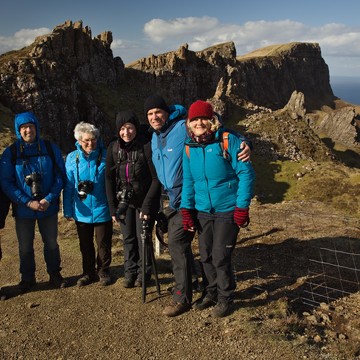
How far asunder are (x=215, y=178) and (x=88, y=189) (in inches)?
126

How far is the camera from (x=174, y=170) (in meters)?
7.02

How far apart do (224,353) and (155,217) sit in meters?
3.08

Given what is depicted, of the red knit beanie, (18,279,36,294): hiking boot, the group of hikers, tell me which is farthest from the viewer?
(18,279,36,294): hiking boot

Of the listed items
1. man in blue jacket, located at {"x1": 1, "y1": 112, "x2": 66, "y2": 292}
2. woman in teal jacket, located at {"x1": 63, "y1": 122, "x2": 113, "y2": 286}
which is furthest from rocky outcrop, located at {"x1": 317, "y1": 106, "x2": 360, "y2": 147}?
man in blue jacket, located at {"x1": 1, "y1": 112, "x2": 66, "y2": 292}

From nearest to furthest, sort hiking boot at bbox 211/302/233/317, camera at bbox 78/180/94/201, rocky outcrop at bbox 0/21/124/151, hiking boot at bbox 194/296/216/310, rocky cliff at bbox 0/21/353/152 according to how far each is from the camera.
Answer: hiking boot at bbox 211/302/233/317
hiking boot at bbox 194/296/216/310
camera at bbox 78/180/94/201
rocky outcrop at bbox 0/21/124/151
rocky cliff at bbox 0/21/353/152

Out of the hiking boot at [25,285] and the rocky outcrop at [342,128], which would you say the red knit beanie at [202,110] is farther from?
the rocky outcrop at [342,128]

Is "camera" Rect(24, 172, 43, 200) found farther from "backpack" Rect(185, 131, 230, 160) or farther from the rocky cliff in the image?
the rocky cliff

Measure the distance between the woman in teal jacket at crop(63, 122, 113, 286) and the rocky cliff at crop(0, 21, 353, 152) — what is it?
58.8 m

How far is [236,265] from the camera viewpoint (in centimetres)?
1045

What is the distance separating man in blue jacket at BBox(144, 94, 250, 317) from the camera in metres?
Answer: 6.94

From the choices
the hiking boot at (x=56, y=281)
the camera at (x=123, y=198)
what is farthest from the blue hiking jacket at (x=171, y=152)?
the hiking boot at (x=56, y=281)

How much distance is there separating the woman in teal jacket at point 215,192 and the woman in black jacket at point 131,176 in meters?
1.00

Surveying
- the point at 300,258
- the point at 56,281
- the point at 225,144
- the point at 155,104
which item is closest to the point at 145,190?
the point at 155,104

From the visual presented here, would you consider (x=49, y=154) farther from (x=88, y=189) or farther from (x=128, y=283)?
(x=128, y=283)
